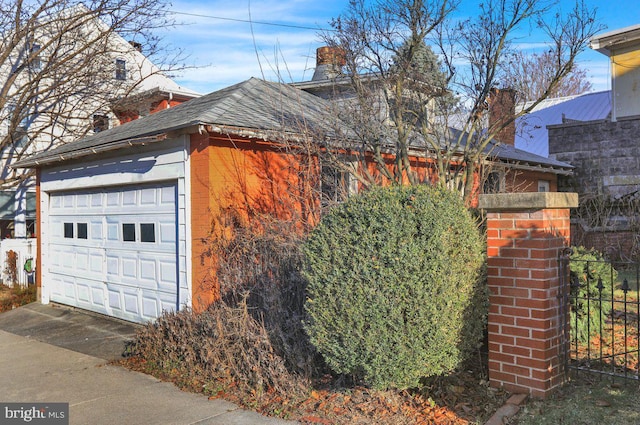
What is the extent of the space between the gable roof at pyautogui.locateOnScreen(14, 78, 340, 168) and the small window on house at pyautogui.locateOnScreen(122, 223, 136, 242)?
4.39 ft

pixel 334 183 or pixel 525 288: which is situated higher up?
pixel 334 183

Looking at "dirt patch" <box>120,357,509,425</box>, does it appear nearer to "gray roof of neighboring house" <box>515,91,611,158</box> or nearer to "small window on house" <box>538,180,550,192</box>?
"small window on house" <box>538,180,550,192</box>

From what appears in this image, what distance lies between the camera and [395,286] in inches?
170

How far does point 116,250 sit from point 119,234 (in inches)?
11.8

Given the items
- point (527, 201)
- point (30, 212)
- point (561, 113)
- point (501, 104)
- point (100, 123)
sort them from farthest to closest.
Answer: point (561, 113) → point (100, 123) → point (30, 212) → point (501, 104) → point (527, 201)

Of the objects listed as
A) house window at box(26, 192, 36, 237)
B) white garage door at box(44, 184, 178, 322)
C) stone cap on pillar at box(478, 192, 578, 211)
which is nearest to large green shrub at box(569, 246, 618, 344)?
stone cap on pillar at box(478, 192, 578, 211)

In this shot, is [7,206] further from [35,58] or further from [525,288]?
[525,288]

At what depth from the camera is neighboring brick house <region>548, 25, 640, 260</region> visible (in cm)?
1235

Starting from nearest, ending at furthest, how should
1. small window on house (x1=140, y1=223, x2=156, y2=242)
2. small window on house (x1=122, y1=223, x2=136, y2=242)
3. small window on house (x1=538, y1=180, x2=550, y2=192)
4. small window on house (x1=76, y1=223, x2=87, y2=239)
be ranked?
small window on house (x1=140, y1=223, x2=156, y2=242)
small window on house (x1=122, y1=223, x2=136, y2=242)
small window on house (x1=76, y1=223, x2=87, y2=239)
small window on house (x1=538, y1=180, x2=550, y2=192)

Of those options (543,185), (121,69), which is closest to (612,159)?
(543,185)

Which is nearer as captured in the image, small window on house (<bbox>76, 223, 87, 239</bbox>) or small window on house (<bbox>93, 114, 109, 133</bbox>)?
small window on house (<bbox>76, 223, 87, 239</bbox>)

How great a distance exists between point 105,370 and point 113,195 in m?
3.87

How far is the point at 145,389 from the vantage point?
5875 mm

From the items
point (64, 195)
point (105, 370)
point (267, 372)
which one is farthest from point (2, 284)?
point (267, 372)
